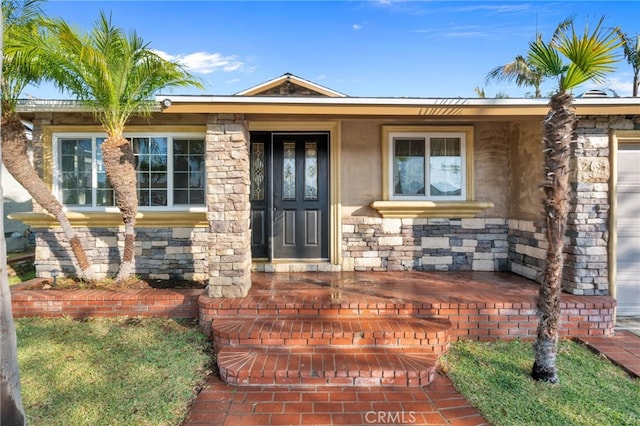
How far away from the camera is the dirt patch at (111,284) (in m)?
4.90

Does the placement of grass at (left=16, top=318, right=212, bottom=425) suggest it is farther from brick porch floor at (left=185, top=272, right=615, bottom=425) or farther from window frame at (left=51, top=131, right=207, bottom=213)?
window frame at (left=51, top=131, right=207, bottom=213)

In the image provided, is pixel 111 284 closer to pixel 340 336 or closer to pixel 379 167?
pixel 340 336

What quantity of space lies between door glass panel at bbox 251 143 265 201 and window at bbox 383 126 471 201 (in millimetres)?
2209

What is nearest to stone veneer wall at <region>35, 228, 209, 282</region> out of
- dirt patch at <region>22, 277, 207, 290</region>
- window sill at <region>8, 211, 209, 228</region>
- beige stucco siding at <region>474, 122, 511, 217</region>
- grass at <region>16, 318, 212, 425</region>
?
window sill at <region>8, 211, 209, 228</region>

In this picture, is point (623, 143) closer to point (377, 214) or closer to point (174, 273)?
point (377, 214)

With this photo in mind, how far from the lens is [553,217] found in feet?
9.89

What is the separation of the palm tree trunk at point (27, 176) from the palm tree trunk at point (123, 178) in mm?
721

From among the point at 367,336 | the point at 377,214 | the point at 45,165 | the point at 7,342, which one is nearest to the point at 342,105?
the point at 377,214

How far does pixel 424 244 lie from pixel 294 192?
2385 millimetres

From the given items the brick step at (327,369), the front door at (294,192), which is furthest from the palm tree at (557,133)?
the front door at (294,192)

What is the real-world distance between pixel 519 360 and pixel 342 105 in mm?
3474

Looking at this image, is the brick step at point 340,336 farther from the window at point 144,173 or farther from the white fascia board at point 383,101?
the window at point 144,173

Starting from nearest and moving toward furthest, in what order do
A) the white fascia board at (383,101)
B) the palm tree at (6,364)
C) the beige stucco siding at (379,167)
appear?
the palm tree at (6,364)
the white fascia board at (383,101)
the beige stucco siding at (379,167)

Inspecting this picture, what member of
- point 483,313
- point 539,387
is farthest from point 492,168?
point 539,387
